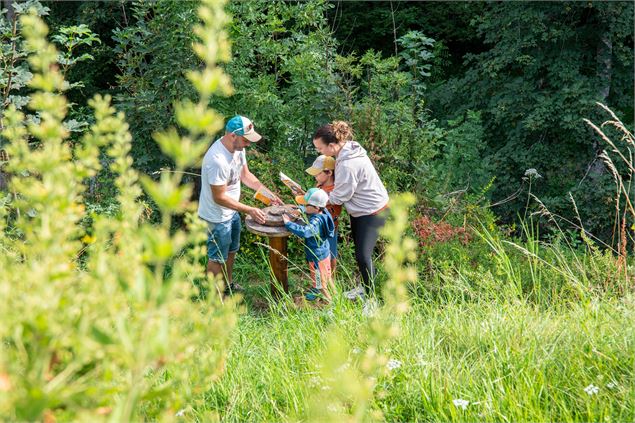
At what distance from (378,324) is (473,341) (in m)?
2.16

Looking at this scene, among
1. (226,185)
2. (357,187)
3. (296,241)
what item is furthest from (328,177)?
(296,241)

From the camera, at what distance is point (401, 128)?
6.94 m

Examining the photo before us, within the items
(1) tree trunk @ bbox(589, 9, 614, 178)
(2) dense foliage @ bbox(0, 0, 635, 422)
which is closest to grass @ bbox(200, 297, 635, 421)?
(2) dense foliage @ bbox(0, 0, 635, 422)

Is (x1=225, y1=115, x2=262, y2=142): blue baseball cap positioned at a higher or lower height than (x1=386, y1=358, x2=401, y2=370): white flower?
higher

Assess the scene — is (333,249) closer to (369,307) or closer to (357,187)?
(357,187)

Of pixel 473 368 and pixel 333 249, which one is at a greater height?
pixel 473 368

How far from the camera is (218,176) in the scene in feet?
17.0

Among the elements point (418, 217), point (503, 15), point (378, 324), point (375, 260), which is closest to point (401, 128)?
point (418, 217)

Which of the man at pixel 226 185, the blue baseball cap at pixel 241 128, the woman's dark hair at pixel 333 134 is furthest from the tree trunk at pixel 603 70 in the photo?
Result: the blue baseball cap at pixel 241 128

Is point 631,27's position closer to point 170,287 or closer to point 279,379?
point 279,379

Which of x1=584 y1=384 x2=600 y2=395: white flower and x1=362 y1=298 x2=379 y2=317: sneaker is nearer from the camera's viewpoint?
x1=584 y1=384 x2=600 y2=395: white flower

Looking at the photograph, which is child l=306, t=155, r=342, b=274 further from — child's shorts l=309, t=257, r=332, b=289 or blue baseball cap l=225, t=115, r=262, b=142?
blue baseball cap l=225, t=115, r=262, b=142

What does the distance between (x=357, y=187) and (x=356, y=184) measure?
0.10 metres

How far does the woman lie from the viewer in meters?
5.20
